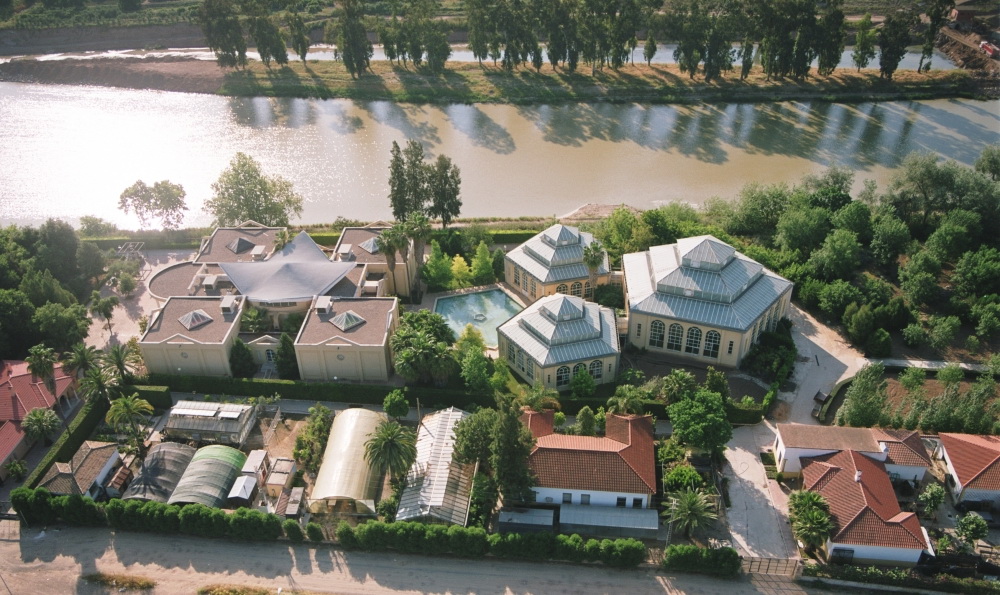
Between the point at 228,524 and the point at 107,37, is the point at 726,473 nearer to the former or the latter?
the point at 228,524

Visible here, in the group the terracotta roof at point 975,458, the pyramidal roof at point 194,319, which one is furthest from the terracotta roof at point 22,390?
the terracotta roof at point 975,458

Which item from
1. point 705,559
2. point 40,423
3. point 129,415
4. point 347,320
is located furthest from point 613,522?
point 40,423

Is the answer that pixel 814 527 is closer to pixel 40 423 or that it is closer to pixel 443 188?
pixel 443 188

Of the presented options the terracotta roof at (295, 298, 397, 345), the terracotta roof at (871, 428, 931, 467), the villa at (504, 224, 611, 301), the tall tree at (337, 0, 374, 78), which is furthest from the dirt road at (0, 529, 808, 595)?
the tall tree at (337, 0, 374, 78)

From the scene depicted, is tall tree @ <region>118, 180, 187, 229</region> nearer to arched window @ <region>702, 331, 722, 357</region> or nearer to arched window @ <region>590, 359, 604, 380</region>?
arched window @ <region>590, 359, 604, 380</region>

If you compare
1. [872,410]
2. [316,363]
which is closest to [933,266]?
[872,410]
